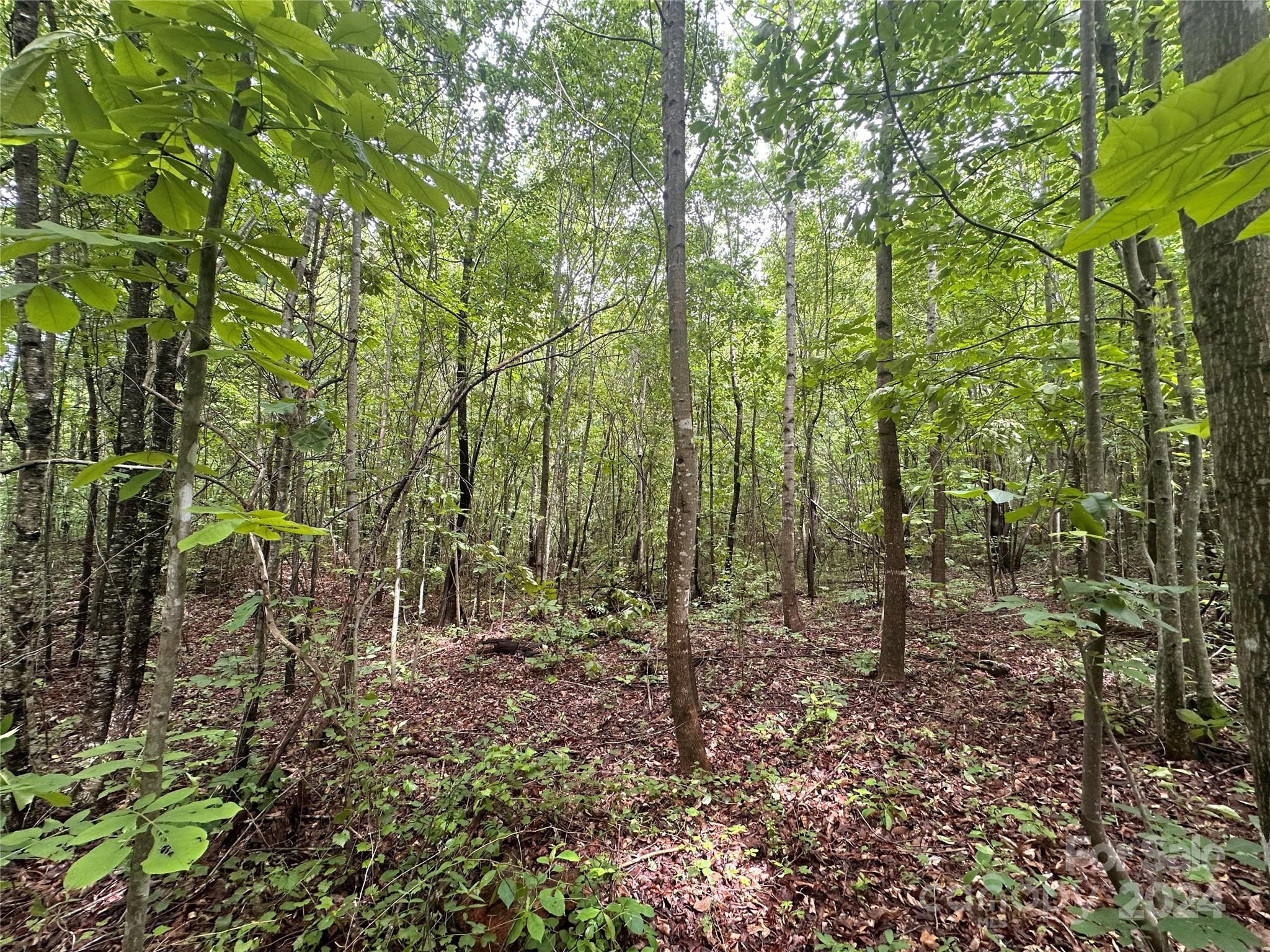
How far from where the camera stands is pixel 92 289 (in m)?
1.06

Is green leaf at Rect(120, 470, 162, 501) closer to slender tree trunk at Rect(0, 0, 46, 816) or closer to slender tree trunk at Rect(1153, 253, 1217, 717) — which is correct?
slender tree trunk at Rect(0, 0, 46, 816)

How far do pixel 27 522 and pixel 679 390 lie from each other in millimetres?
4324

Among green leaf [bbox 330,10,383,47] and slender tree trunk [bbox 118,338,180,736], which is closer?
green leaf [bbox 330,10,383,47]

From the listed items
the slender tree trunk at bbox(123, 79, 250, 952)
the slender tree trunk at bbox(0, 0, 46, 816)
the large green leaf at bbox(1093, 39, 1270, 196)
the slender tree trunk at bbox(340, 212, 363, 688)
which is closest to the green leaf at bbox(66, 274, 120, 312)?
the slender tree trunk at bbox(123, 79, 250, 952)

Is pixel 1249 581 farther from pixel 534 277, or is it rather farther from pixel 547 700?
pixel 534 277

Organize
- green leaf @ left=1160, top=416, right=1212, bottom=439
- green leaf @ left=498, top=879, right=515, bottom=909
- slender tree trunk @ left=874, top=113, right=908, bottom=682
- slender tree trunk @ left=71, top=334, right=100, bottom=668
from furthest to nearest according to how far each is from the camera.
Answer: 1. slender tree trunk @ left=71, top=334, right=100, bottom=668
2. slender tree trunk @ left=874, top=113, right=908, bottom=682
3. green leaf @ left=498, top=879, right=515, bottom=909
4. green leaf @ left=1160, top=416, right=1212, bottom=439

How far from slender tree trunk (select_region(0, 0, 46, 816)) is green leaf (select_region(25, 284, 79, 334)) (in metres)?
2.58

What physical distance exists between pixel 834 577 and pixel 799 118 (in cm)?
1517

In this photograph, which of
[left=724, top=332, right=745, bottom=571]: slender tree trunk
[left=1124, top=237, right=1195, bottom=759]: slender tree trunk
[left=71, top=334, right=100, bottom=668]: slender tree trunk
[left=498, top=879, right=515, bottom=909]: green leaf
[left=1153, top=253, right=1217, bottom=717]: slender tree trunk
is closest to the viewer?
[left=498, top=879, right=515, bottom=909]: green leaf

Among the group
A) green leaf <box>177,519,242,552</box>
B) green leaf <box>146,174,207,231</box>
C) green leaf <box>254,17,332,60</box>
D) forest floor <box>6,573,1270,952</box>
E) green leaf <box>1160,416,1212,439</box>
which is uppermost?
green leaf <box>254,17,332,60</box>

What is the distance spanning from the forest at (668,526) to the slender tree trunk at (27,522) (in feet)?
0.09

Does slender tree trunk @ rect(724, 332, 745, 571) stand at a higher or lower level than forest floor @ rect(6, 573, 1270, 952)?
higher

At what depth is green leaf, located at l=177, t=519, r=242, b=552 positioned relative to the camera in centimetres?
80

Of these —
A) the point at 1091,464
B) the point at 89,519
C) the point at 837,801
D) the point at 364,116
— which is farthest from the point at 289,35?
the point at 89,519
